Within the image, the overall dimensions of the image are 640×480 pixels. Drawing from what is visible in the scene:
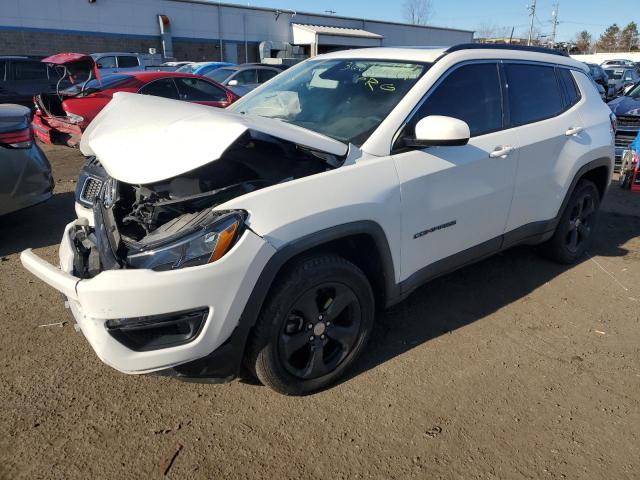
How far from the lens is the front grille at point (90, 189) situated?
3072 millimetres

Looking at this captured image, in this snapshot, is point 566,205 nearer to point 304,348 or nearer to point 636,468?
point 636,468

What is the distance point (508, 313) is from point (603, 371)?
0.79 meters

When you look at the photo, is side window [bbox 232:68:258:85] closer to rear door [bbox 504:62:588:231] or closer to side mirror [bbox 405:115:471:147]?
rear door [bbox 504:62:588:231]

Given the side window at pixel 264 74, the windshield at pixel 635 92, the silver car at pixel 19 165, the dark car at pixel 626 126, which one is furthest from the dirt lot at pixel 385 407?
the side window at pixel 264 74

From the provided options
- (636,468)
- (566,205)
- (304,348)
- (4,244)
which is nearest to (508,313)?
(566,205)

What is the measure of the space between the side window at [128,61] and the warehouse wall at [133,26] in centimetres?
1002

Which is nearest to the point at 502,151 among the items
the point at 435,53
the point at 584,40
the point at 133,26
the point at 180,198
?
the point at 435,53

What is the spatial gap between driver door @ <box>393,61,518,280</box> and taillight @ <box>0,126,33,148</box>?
3613mm

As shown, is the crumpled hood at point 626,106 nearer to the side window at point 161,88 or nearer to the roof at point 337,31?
the side window at point 161,88

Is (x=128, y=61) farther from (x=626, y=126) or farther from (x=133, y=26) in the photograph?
(x=626, y=126)

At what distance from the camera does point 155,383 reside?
2.88 meters

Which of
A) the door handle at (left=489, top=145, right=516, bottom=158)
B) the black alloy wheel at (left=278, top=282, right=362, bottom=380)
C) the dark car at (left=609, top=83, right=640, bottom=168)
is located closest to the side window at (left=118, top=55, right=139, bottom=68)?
the dark car at (left=609, top=83, right=640, bottom=168)

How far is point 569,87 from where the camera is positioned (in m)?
4.32

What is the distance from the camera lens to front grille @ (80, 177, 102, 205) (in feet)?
10.1
